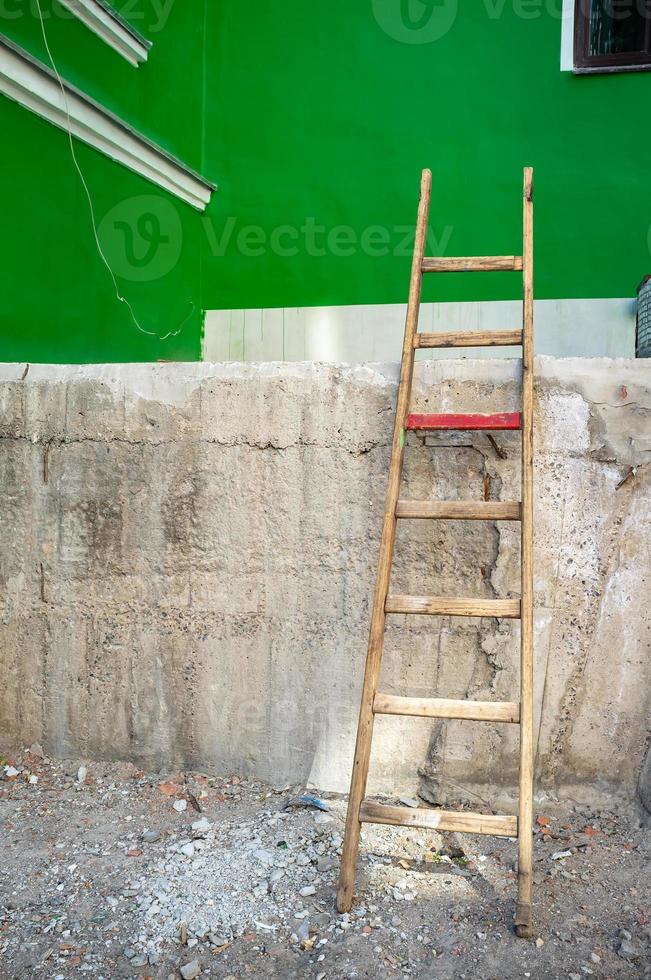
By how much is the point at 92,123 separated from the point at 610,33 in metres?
3.46

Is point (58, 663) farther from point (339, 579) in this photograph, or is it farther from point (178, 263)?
point (178, 263)

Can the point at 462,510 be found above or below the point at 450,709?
above

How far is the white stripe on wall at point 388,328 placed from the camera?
4.89 metres

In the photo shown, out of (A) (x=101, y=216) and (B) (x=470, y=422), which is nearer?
(B) (x=470, y=422)

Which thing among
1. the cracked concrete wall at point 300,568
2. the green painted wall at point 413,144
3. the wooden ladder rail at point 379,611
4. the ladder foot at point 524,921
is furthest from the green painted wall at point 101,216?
the ladder foot at point 524,921

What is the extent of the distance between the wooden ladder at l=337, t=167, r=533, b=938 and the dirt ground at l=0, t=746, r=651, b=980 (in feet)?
0.48

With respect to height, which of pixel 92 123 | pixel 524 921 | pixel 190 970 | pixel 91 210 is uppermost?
pixel 92 123

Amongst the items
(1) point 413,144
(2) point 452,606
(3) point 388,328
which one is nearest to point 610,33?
(1) point 413,144

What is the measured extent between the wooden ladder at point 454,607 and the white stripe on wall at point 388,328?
1.94 meters

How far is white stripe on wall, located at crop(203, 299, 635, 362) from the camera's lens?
4.89 meters

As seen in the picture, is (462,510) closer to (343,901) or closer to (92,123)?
(343,901)

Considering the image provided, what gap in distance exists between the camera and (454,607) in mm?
2324

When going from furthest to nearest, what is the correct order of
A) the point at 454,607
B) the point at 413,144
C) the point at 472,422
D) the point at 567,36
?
the point at 413,144
the point at 567,36
the point at 472,422
the point at 454,607

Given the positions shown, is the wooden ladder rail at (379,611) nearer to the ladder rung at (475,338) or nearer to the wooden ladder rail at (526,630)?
the ladder rung at (475,338)
